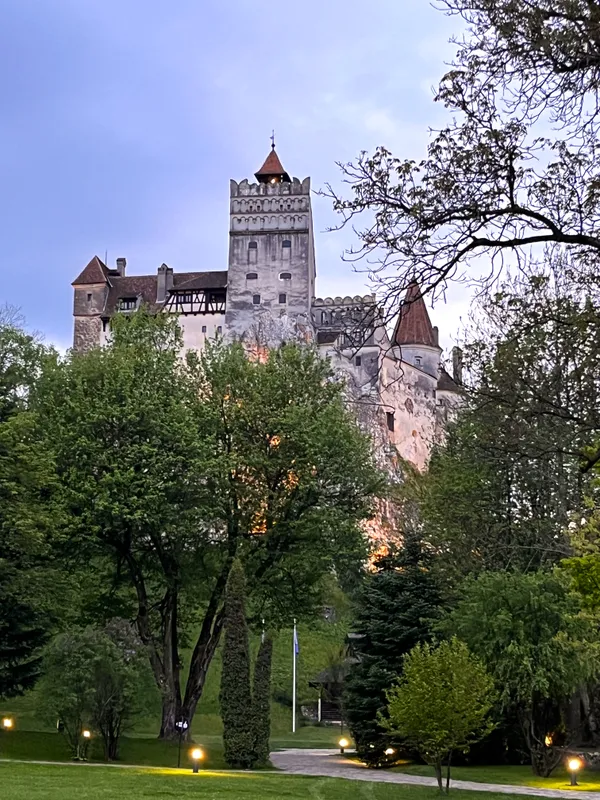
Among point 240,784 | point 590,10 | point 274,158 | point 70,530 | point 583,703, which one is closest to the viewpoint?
point 590,10

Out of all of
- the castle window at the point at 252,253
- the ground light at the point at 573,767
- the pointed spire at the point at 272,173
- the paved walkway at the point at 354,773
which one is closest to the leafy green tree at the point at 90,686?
the paved walkway at the point at 354,773

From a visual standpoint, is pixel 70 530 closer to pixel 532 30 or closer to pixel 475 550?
pixel 475 550

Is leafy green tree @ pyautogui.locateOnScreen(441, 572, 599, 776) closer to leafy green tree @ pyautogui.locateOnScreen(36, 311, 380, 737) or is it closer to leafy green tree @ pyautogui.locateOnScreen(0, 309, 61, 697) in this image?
leafy green tree @ pyautogui.locateOnScreen(36, 311, 380, 737)

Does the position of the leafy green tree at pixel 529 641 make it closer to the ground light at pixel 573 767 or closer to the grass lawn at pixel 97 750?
the ground light at pixel 573 767

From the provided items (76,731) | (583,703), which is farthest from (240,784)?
(583,703)

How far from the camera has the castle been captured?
252 ft

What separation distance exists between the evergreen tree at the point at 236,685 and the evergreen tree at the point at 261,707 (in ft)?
0.52

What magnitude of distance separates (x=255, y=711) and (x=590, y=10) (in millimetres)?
21225

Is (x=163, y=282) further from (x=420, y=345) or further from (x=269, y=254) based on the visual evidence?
(x=420, y=345)

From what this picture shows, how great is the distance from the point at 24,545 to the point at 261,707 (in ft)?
25.4

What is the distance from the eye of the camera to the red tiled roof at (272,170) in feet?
284

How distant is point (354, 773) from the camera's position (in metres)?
24.8

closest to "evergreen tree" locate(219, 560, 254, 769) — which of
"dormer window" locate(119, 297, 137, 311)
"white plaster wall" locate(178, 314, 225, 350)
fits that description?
"white plaster wall" locate(178, 314, 225, 350)

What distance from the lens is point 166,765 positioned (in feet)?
85.8
